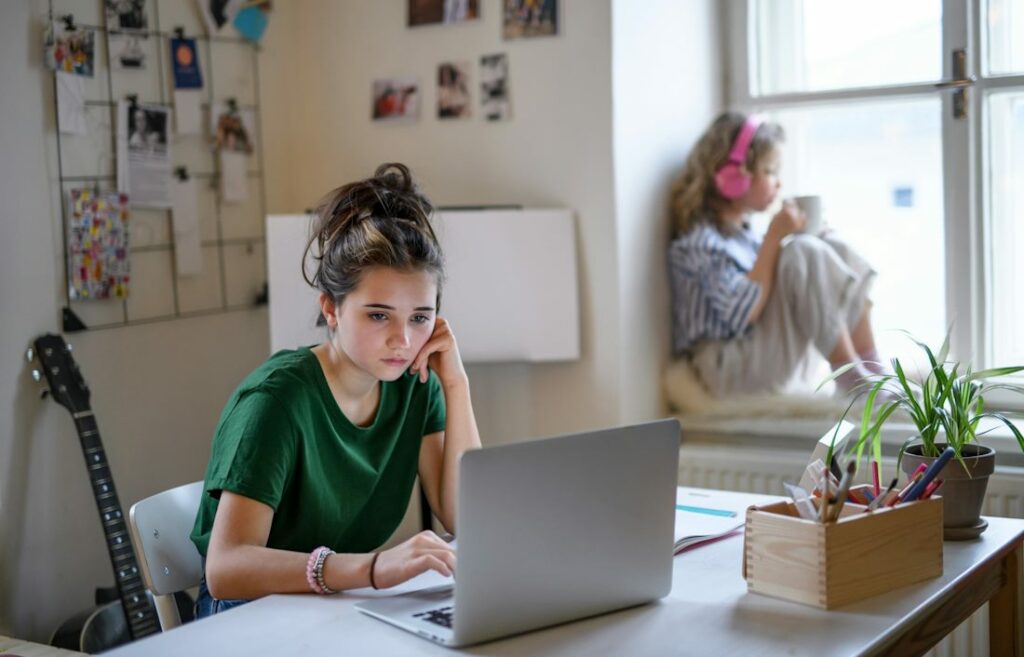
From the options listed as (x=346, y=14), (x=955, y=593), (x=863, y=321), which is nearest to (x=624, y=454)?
(x=955, y=593)

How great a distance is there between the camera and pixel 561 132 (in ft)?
9.23

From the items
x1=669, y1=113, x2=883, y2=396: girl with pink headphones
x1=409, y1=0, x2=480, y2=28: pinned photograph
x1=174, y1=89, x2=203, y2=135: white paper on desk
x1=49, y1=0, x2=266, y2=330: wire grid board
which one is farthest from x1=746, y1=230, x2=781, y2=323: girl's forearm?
x1=174, y1=89, x2=203, y2=135: white paper on desk

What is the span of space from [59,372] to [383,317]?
3.46ft

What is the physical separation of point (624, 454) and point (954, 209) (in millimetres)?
1686

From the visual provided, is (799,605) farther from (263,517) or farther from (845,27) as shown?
(845,27)

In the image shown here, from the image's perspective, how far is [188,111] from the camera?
2.79 m

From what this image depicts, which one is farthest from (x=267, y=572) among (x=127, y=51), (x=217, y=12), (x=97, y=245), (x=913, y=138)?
(x=913, y=138)

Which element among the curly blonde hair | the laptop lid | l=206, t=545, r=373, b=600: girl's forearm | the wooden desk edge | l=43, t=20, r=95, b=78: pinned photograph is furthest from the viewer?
the curly blonde hair

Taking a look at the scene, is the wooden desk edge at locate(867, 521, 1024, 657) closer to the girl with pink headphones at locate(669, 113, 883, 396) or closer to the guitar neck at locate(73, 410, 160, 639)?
the girl with pink headphones at locate(669, 113, 883, 396)

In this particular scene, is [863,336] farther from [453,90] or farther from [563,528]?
[563,528]

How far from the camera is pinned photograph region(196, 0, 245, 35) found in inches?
111

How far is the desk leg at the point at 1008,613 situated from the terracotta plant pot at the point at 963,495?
0.23 ft

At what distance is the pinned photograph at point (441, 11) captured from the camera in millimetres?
2895

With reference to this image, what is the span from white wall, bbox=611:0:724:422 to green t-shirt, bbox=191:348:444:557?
3.30ft
